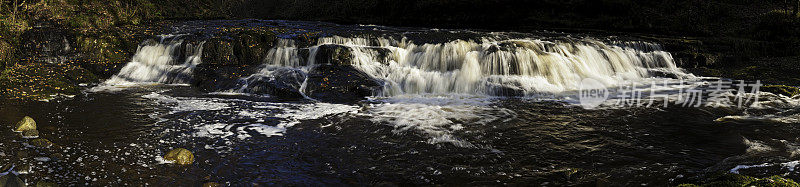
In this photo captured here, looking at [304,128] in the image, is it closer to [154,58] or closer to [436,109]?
[436,109]

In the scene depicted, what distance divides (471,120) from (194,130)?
13.7 feet

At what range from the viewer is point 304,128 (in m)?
6.55

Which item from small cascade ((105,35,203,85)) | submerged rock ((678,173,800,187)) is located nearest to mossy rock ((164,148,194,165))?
submerged rock ((678,173,800,187))

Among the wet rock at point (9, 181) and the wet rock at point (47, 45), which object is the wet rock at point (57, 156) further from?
the wet rock at point (47, 45)

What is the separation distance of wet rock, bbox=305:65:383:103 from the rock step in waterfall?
0.02 m

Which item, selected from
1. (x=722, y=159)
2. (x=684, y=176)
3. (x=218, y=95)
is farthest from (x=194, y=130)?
(x=722, y=159)

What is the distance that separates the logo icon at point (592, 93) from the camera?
8719mm

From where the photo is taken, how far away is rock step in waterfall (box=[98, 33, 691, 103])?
9.93m

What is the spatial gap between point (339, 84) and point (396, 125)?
343cm

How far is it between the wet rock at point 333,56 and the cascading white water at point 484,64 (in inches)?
5.5

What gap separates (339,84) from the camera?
9836mm

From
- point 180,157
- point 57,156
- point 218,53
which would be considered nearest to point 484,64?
point 218,53

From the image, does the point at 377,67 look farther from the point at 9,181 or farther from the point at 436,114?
the point at 9,181

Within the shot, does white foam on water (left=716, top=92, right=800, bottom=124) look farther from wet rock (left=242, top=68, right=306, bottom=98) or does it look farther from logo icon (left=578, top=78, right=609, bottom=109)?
wet rock (left=242, top=68, right=306, bottom=98)
